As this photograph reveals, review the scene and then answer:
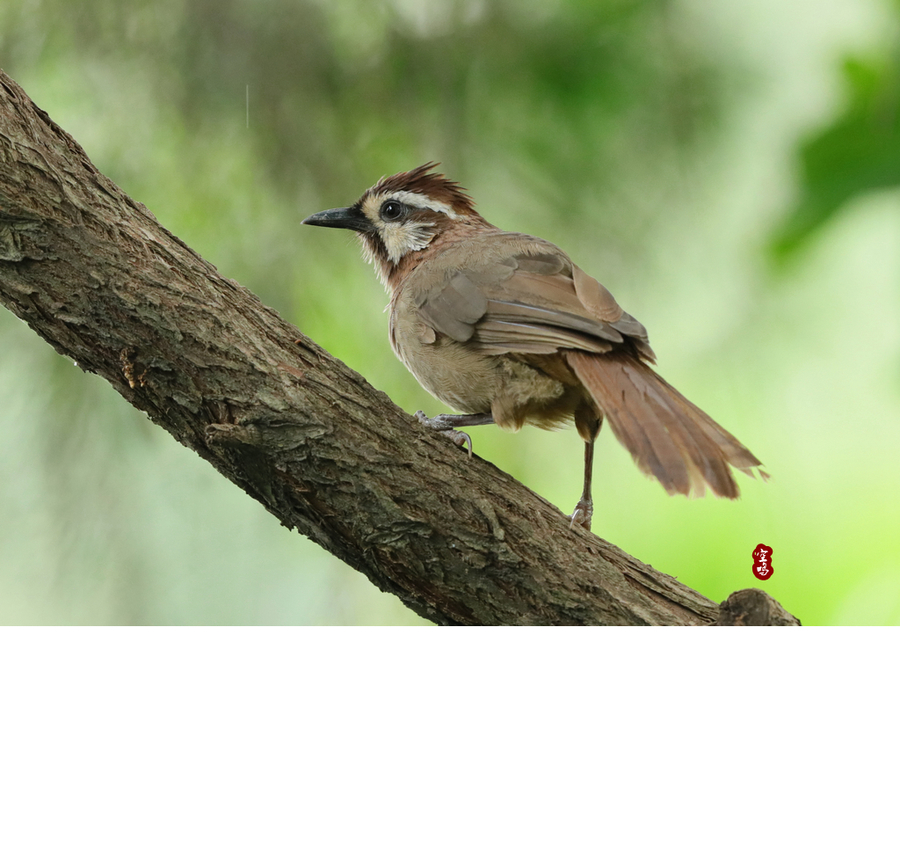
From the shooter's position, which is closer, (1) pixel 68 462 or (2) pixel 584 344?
(2) pixel 584 344

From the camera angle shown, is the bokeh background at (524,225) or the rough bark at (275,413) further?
the bokeh background at (524,225)

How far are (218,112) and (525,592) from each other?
6.82ft

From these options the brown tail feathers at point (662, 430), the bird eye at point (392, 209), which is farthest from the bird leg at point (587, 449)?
the bird eye at point (392, 209)

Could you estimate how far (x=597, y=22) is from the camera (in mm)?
3059

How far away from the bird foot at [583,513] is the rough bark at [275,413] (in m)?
0.32

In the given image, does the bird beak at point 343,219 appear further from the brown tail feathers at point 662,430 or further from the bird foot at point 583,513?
the bird foot at point 583,513

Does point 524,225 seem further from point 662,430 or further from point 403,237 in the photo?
point 662,430

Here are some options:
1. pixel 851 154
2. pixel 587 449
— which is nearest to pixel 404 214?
pixel 587 449

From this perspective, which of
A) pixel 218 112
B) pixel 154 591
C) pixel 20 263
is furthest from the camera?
pixel 218 112

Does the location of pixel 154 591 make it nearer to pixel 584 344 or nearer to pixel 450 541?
pixel 450 541

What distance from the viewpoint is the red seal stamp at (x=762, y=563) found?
289 centimetres

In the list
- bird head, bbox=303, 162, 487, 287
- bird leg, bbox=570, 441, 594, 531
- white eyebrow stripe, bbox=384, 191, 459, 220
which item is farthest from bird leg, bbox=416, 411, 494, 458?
white eyebrow stripe, bbox=384, 191, 459, 220

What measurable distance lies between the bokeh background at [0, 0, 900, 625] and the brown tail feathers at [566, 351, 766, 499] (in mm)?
494

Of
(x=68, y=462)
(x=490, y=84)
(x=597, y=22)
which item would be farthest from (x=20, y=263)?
(x=597, y=22)
